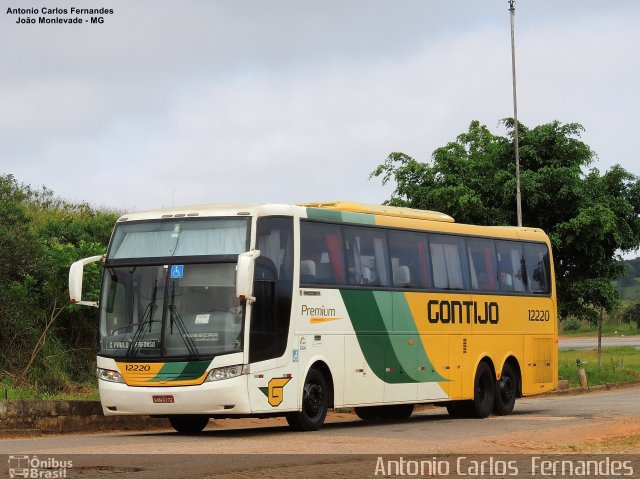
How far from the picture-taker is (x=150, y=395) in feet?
60.4

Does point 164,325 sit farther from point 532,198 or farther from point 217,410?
point 532,198

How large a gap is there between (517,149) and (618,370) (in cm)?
962

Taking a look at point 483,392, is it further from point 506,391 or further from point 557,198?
point 557,198

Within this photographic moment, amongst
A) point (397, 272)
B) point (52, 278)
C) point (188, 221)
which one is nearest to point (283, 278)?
point (188, 221)

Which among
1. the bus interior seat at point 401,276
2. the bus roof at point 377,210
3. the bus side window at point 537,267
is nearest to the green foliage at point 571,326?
the bus side window at point 537,267

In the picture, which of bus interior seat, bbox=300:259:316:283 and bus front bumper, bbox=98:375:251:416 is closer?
bus front bumper, bbox=98:375:251:416

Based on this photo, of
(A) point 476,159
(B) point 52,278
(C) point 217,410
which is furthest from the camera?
(A) point 476,159

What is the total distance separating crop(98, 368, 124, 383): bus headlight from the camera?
61.6 ft

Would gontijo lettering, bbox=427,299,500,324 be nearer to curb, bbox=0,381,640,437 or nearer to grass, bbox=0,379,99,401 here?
curb, bbox=0,381,640,437

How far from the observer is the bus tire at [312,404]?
64.2ft

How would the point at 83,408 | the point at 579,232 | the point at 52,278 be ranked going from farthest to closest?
the point at 579,232
the point at 52,278
the point at 83,408

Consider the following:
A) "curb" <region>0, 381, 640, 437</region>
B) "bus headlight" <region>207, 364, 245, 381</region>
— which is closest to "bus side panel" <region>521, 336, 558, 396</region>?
"curb" <region>0, 381, 640, 437</region>

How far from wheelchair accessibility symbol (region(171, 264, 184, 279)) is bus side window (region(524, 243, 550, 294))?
1011cm

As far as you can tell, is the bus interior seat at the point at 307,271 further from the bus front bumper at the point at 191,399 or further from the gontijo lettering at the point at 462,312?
the gontijo lettering at the point at 462,312
